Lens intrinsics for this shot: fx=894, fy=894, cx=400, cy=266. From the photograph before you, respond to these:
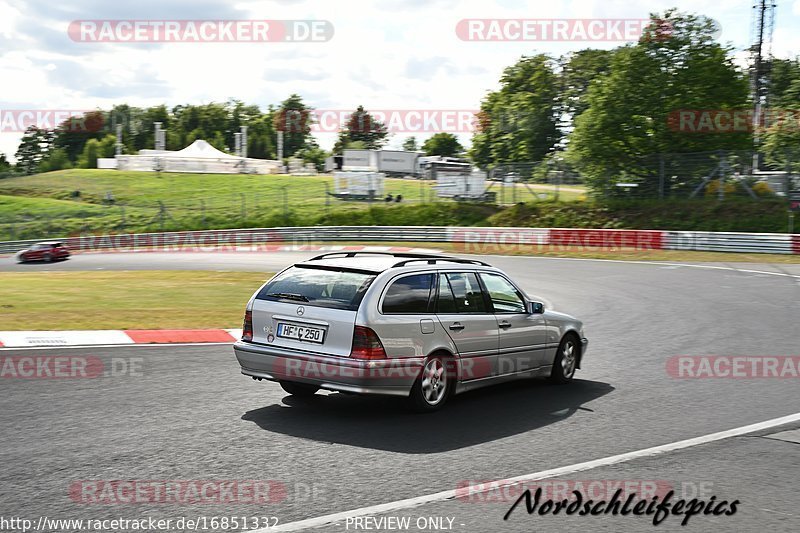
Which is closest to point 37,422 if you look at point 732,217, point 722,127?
point 732,217

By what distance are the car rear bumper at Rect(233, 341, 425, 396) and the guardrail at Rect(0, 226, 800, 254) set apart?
99.9ft

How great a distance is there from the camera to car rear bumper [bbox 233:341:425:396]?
7.85m

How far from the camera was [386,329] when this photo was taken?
A: 8.00 m

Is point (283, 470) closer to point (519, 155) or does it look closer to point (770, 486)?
point (770, 486)

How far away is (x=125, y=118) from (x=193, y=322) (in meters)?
154

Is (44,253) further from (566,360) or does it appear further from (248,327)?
(566,360)

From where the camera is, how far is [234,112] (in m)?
158

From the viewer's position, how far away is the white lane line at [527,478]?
511 cm

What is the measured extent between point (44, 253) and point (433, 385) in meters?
33.7

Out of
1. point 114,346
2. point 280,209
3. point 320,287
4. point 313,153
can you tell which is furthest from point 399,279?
point 313,153

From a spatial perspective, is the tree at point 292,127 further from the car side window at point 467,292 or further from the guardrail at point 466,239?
the car side window at point 467,292

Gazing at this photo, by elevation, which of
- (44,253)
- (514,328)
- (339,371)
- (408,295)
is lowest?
(44,253)

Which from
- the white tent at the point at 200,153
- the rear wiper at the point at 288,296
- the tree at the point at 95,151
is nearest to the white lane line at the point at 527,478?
the rear wiper at the point at 288,296

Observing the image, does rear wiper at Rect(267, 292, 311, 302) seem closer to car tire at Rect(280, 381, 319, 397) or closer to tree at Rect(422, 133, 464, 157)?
car tire at Rect(280, 381, 319, 397)
